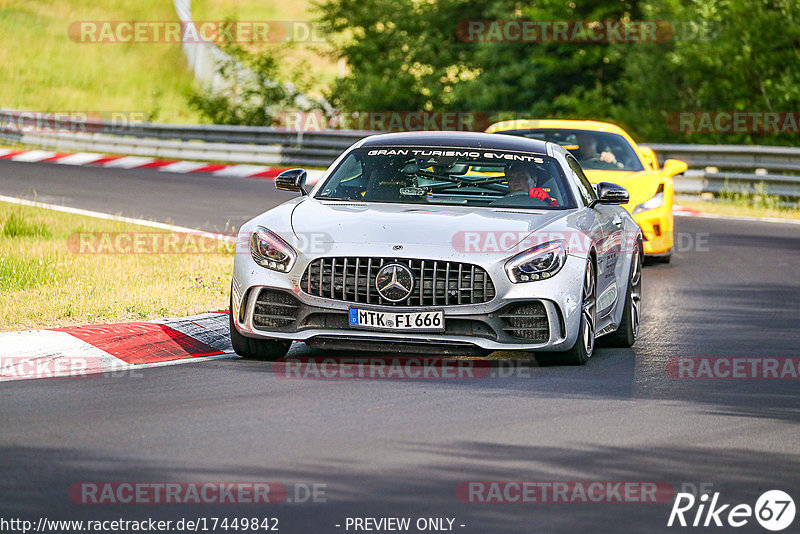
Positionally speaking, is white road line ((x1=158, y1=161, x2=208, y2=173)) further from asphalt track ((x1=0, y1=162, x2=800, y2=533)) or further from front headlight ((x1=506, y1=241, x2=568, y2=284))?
front headlight ((x1=506, y1=241, x2=568, y2=284))

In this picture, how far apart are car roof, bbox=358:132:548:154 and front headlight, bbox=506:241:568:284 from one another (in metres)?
1.54

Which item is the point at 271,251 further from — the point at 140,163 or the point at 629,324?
the point at 140,163

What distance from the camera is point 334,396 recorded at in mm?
7750

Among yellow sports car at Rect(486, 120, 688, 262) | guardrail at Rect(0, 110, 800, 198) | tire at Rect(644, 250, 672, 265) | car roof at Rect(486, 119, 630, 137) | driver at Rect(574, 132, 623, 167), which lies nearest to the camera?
yellow sports car at Rect(486, 120, 688, 262)

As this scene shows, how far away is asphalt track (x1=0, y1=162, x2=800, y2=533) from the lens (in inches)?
218

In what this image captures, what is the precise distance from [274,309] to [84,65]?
57127 millimetres

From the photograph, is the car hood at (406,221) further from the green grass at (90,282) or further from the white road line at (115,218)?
the white road line at (115,218)

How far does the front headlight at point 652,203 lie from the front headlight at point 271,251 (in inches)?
281

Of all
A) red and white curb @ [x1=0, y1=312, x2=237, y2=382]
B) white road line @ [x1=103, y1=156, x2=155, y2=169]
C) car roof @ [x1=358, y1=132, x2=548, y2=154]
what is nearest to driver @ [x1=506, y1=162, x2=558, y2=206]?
car roof @ [x1=358, y1=132, x2=548, y2=154]

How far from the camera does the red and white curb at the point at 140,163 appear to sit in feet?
89.9

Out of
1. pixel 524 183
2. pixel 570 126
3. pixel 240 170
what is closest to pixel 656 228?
pixel 570 126

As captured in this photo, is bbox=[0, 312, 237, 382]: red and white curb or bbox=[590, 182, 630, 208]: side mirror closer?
bbox=[0, 312, 237, 382]: red and white curb

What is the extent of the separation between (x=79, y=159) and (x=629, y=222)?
66.8 ft

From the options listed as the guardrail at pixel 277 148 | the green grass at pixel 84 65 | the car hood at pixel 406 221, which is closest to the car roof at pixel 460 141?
the car hood at pixel 406 221
